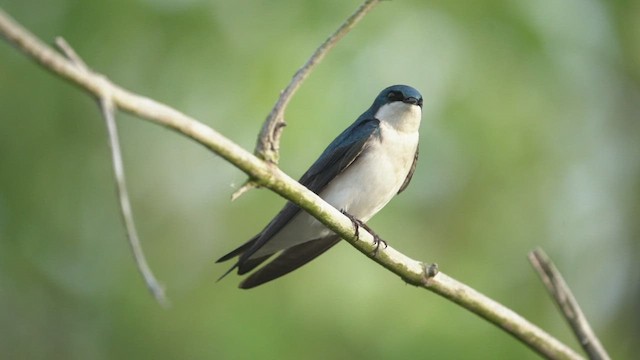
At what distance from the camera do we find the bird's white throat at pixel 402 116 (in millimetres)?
3953

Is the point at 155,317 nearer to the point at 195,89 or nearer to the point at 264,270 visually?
the point at 195,89

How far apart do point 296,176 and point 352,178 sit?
124 cm

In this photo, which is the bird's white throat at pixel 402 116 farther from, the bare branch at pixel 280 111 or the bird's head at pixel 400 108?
the bare branch at pixel 280 111

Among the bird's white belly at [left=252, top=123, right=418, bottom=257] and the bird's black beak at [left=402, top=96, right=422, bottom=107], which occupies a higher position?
the bird's black beak at [left=402, top=96, right=422, bottom=107]

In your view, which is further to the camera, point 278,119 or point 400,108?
point 400,108

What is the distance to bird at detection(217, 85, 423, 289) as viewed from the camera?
379 cm

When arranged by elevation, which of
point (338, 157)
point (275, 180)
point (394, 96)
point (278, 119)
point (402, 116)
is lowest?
point (275, 180)

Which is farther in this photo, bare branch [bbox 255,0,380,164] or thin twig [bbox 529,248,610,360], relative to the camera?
thin twig [bbox 529,248,610,360]

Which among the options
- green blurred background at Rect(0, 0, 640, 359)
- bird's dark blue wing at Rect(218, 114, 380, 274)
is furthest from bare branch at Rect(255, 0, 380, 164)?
green blurred background at Rect(0, 0, 640, 359)

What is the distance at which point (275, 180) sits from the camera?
210cm

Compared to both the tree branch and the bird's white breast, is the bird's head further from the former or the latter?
the tree branch

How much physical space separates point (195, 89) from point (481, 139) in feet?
5.40

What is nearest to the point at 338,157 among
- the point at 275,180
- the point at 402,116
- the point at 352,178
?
the point at 352,178

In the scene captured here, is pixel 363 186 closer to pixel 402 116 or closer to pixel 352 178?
pixel 352 178
